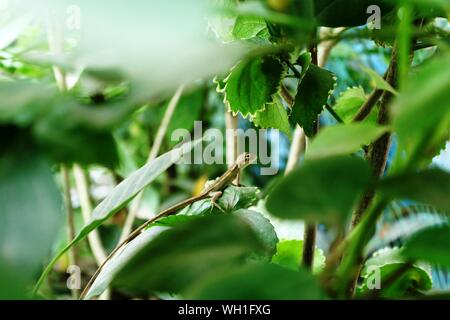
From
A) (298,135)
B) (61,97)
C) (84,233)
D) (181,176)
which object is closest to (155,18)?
(61,97)

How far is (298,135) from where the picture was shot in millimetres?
736

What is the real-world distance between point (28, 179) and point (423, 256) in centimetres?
13

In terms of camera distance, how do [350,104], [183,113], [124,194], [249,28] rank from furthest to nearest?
[183,113] → [350,104] → [249,28] → [124,194]

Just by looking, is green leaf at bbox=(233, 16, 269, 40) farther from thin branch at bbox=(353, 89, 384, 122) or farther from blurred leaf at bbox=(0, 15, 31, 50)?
blurred leaf at bbox=(0, 15, 31, 50)

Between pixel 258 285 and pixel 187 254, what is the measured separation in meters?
0.02

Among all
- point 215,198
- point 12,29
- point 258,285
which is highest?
point 12,29

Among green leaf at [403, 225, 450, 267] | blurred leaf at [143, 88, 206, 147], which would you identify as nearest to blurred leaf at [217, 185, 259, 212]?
green leaf at [403, 225, 450, 267]

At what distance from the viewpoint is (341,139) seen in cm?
19

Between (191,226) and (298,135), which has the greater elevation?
(298,135)

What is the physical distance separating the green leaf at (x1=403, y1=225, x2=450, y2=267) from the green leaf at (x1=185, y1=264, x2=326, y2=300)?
1.7 inches

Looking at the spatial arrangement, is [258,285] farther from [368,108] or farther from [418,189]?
[368,108]

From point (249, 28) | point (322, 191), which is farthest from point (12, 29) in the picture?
point (322, 191)

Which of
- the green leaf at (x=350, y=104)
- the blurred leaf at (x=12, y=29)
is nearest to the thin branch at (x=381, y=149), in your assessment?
the green leaf at (x=350, y=104)
